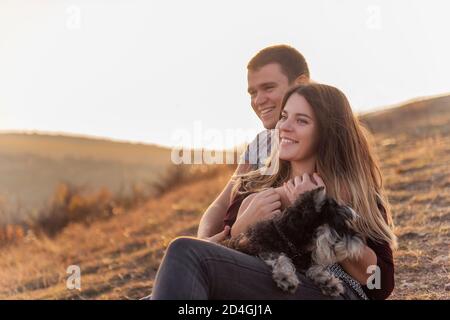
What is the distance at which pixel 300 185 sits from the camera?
4.07 meters

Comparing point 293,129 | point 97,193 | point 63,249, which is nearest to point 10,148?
point 97,193

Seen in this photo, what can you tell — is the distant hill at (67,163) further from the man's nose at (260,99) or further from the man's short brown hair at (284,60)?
the man's nose at (260,99)

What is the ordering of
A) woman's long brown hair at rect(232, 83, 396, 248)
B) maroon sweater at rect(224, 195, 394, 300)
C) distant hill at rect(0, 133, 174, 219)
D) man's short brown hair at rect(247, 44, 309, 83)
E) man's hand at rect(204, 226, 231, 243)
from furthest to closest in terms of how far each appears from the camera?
distant hill at rect(0, 133, 174, 219)
man's short brown hair at rect(247, 44, 309, 83)
man's hand at rect(204, 226, 231, 243)
woman's long brown hair at rect(232, 83, 396, 248)
maroon sweater at rect(224, 195, 394, 300)

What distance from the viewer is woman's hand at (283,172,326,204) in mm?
4051

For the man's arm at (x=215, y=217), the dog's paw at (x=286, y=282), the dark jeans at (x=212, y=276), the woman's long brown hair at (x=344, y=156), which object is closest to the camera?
the dark jeans at (x=212, y=276)

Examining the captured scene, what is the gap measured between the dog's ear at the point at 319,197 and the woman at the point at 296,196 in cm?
24

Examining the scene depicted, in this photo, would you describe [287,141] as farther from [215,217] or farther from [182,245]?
[182,245]

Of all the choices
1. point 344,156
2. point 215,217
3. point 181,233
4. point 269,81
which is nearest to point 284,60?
point 269,81

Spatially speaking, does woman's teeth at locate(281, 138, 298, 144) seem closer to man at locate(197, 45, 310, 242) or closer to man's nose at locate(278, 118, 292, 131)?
man's nose at locate(278, 118, 292, 131)

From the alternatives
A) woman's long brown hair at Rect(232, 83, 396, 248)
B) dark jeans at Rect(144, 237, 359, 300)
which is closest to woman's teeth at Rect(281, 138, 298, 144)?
woman's long brown hair at Rect(232, 83, 396, 248)

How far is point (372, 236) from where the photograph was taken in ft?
12.5

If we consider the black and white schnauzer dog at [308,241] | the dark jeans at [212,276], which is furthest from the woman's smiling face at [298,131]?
the dark jeans at [212,276]

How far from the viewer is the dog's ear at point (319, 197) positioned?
12.3 feet
